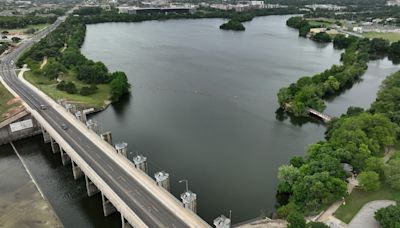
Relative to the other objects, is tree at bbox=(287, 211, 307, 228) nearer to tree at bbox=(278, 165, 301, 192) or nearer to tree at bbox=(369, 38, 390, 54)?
tree at bbox=(278, 165, 301, 192)

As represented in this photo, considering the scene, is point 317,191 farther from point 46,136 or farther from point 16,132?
point 16,132

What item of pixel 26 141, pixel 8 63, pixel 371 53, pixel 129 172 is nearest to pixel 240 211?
pixel 129 172

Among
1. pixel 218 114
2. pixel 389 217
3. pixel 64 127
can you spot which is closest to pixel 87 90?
pixel 64 127

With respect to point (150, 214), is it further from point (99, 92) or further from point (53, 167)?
point (99, 92)

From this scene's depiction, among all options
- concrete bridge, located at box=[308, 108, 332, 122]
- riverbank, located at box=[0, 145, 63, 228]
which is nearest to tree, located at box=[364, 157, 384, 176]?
concrete bridge, located at box=[308, 108, 332, 122]

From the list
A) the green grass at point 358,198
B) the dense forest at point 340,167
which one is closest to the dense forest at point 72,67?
the dense forest at point 340,167
